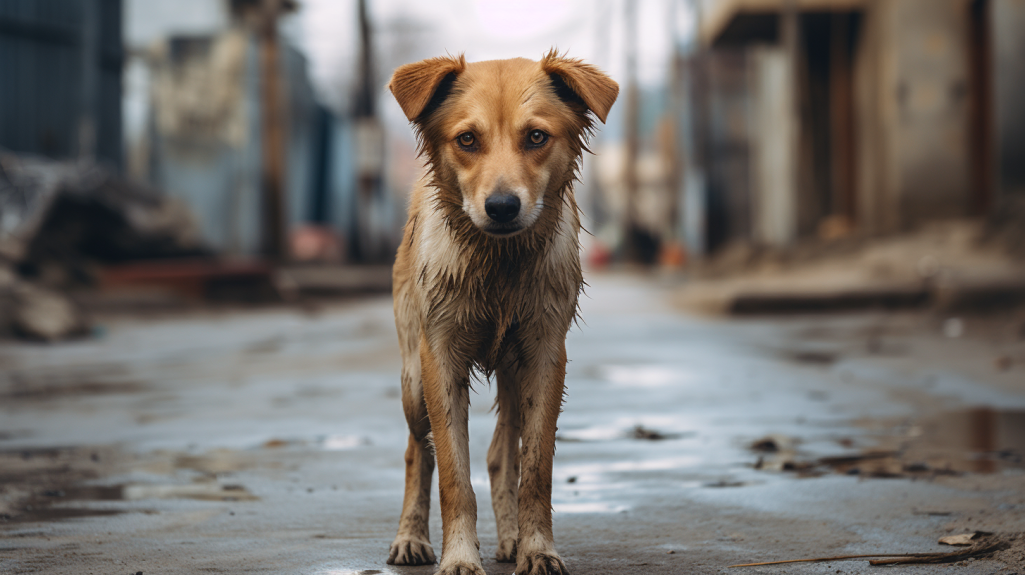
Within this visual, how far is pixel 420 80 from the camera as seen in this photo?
3348 mm

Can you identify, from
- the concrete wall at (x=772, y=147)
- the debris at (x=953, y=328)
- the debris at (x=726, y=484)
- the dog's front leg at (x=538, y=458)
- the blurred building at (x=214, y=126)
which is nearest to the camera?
the dog's front leg at (x=538, y=458)

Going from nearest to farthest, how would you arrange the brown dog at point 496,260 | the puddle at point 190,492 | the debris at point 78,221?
1. the brown dog at point 496,260
2. the puddle at point 190,492
3. the debris at point 78,221

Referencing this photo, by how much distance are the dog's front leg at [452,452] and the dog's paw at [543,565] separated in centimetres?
14

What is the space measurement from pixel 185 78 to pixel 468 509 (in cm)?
2409

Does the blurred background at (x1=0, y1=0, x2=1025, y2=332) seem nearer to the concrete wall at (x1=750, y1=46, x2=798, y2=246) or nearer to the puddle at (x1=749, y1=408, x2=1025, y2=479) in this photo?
the concrete wall at (x1=750, y1=46, x2=798, y2=246)

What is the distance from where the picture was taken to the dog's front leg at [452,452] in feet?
10.1

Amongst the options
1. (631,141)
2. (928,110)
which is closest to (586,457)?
(928,110)

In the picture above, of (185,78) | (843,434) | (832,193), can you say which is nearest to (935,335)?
(843,434)

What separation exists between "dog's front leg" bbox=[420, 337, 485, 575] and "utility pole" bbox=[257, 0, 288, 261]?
707 inches

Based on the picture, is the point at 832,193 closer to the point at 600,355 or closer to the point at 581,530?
the point at 600,355

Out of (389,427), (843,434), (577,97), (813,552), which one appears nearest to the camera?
(813,552)

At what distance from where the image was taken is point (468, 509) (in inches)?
124

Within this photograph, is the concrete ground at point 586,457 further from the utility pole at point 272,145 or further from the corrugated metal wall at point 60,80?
the utility pole at point 272,145

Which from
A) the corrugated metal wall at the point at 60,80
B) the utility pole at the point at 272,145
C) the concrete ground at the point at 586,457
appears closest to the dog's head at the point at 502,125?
the concrete ground at the point at 586,457
